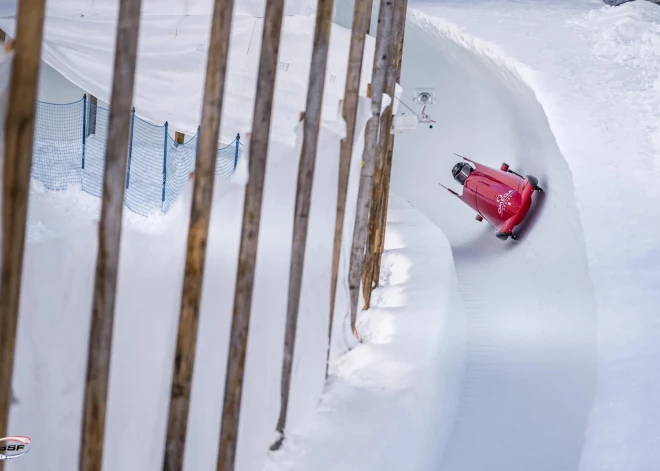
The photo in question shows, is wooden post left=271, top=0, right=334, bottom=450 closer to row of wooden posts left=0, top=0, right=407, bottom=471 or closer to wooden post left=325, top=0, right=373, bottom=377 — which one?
→ row of wooden posts left=0, top=0, right=407, bottom=471

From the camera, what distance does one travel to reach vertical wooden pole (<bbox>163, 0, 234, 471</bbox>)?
2820 millimetres

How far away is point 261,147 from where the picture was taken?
3.34 metres

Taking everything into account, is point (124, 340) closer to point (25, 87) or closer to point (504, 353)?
point (25, 87)

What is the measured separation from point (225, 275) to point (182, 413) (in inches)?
27.5

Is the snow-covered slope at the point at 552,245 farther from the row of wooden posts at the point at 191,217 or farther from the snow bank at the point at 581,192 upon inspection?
the row of wooden posts at the point at 191,217

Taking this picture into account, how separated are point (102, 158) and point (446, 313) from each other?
683 centimetres

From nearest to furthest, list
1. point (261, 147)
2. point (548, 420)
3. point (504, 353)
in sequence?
1. point (261, 147)
2. point (548, 420)
3. point (504, 353)

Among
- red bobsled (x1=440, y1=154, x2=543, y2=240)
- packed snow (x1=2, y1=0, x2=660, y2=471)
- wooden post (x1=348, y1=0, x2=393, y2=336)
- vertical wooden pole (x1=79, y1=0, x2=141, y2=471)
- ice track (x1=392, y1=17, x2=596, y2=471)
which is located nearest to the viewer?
vertical wooden pole (x1=79, y1=0, x2=141, y2=471)

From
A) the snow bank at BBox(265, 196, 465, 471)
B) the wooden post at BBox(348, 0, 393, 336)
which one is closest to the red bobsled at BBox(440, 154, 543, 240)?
the snow bank at BBox(265, 196, 465, 471)

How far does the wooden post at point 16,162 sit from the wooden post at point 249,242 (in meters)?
1.31

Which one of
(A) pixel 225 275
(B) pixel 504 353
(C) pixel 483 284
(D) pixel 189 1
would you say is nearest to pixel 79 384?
(A) pixel 225 275

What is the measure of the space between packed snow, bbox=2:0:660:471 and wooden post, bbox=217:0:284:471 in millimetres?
83

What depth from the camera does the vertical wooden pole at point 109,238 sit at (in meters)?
2.29

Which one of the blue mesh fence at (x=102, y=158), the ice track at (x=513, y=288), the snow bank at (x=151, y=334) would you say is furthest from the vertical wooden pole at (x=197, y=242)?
the blue mesh fence at (x=102, y=158)
